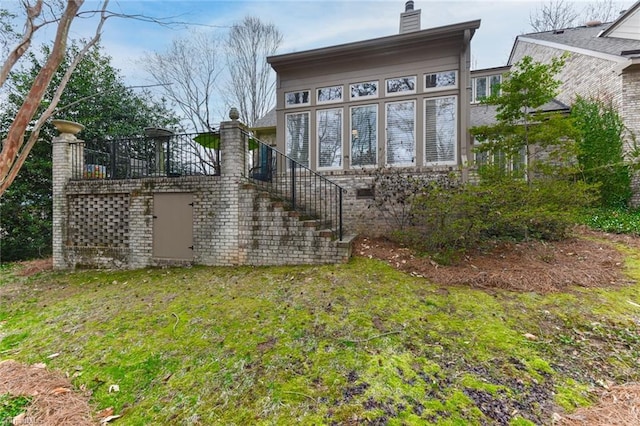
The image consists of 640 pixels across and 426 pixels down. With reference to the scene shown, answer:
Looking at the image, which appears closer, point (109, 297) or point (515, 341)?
point (515, 341)

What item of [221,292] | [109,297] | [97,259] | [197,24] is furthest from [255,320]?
[97,259]

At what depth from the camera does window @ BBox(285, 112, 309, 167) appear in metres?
7.99

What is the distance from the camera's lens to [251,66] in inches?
619

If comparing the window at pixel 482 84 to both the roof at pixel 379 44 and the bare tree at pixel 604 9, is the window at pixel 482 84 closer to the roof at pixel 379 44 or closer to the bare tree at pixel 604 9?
the roof at pixel 379 44

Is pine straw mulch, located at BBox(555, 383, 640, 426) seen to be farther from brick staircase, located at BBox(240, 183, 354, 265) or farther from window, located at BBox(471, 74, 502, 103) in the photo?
window, located at BBox(471, 74, 502, 103)

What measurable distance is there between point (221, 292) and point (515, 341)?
3847 millimetres

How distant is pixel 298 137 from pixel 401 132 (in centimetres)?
281

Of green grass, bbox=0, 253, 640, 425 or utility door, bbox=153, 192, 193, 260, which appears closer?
green grass, bbox=0, 253, 640, 425

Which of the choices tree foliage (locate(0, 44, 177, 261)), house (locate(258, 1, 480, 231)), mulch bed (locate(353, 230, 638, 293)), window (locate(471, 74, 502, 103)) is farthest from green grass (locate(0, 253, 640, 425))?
window (locate(471, 74, 502, 103))

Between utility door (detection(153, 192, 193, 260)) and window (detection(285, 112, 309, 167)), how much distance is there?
10.5 ft

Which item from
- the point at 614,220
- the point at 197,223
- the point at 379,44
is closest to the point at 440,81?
the point at 379,44

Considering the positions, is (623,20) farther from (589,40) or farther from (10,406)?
(10,406)

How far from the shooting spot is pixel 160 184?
20.0 ft

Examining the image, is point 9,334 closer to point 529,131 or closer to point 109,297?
point 109,297
